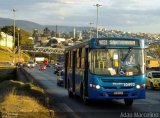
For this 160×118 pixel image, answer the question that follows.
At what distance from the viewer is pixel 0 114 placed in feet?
46.2

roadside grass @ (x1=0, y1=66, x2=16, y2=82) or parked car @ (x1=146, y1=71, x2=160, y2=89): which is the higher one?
parked car @ (x1=146, y1=71, x2=160, y2=89)

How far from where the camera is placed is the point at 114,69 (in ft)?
65.2

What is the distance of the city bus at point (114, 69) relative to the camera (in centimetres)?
1970

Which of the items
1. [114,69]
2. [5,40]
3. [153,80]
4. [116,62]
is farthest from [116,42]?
[5,40]

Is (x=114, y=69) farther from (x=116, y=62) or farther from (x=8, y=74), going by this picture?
(x=8, y=74)

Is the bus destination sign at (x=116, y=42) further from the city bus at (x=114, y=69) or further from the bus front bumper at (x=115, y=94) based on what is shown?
the bus front bumper at (x=115, y=94)

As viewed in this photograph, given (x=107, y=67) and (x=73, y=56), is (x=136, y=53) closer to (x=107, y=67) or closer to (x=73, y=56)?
(x=107, y=67)

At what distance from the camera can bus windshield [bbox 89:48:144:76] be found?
782 inches

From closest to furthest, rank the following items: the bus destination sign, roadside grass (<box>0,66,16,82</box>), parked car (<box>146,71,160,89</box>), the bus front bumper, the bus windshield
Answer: the bus front bumper → the bus windshield → the bus destination sign → parked car (<box>146,71,160,89</box>) → roadside grass (<box>0,66,16,82</box>)

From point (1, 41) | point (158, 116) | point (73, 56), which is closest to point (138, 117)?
point (158, 116)

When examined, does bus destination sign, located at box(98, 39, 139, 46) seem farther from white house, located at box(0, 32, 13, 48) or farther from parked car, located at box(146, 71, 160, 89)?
white house, located at box(0, 32, 13, 48)

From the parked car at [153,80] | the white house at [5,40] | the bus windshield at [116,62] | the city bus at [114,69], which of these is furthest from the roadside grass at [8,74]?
the white house at [5,40]

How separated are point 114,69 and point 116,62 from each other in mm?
318

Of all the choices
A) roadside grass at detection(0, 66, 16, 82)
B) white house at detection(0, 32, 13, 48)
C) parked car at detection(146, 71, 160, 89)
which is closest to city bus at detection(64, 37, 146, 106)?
parked car at detection(146, 71, 160, 89)
